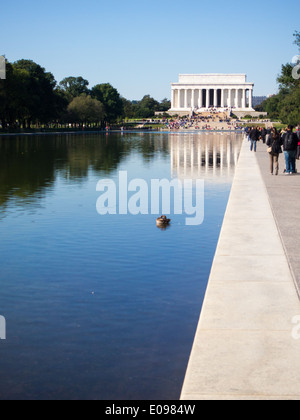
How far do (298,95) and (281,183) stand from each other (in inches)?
945

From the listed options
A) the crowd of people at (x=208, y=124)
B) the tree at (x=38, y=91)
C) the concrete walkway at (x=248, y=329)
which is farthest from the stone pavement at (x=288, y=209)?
the crowd of people at (x=208, y=124)

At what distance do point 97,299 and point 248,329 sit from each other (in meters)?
2.57

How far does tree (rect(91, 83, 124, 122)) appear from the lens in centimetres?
15550

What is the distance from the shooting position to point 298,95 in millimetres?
44281

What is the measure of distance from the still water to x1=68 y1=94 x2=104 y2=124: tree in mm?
105633

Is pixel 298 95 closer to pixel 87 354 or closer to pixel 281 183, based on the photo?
pixel 281 183

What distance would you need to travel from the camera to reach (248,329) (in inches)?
265

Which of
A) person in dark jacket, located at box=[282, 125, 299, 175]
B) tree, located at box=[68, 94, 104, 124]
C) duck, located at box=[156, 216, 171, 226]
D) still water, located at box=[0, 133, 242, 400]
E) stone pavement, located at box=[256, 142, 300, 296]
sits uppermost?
tree, located at box=[68, 94, 104, 124]

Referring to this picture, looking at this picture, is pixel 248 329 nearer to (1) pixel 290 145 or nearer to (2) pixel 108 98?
(1) pixel 290 145

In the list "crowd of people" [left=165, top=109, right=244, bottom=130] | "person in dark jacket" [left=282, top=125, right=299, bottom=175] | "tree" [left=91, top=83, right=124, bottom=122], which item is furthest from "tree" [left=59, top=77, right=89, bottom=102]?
"person in dark jacket" [left=282, top=125, right=299, bottom=175]

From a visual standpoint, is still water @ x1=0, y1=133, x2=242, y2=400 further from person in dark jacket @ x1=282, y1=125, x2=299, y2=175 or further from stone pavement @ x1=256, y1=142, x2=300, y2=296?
person in dark jacket @ x1=282, y1=125, x2=299, y2=175

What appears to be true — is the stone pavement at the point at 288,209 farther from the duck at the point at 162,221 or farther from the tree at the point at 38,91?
the tree at the point at 38,91
